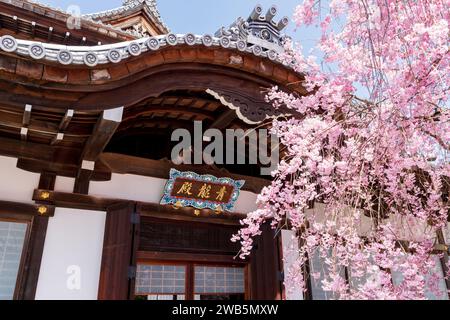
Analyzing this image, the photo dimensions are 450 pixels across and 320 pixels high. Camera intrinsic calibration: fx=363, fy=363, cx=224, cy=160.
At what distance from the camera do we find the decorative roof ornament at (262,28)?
7202mm

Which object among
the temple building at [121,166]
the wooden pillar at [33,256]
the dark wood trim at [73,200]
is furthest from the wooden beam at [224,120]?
the wooden pillar at [33,256]

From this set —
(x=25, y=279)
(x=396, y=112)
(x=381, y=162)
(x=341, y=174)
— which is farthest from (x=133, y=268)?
(x=396, y=112)

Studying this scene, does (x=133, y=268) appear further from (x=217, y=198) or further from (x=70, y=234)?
(x=217, y=198)

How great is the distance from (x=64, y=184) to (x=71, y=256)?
102 centimetres

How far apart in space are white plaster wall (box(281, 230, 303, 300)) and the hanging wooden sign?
1155 millimetres

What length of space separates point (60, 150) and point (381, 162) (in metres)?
4.28

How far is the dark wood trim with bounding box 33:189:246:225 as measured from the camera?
497 cm

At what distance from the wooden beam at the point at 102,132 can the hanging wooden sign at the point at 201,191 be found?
4.11ft

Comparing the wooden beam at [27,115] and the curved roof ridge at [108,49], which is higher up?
the curved roof ridge at [108,49]

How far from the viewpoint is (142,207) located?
552 centimetres

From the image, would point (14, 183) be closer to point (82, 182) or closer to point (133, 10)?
point (82, 182)

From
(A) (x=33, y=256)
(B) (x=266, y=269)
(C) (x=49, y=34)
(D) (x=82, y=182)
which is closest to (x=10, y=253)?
(A) (x=33, y=256)

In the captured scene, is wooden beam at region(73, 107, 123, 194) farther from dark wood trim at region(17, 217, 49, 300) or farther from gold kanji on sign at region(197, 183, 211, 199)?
gold kanji on sign at region(197, 183, 211, 199)

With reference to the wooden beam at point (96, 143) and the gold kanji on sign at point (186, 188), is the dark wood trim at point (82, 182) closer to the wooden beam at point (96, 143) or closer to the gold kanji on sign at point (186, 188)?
the wooden beam at point (96, 143)
